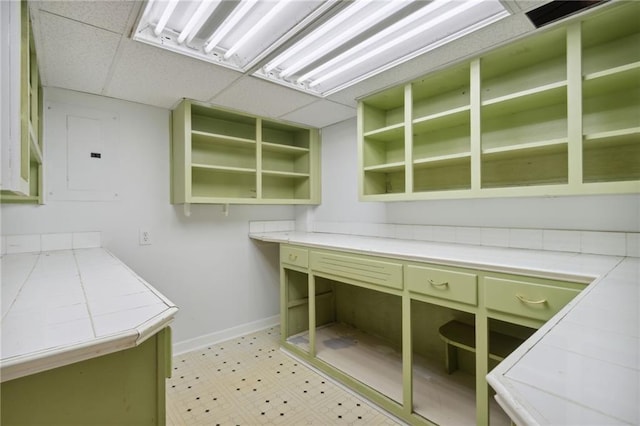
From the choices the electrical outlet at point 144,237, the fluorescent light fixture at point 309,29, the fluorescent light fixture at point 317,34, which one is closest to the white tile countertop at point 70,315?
the electrical outlet at point 144,237

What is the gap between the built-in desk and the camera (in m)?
0.68

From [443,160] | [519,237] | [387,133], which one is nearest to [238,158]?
[387,133]

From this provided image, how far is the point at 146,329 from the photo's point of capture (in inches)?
30.5

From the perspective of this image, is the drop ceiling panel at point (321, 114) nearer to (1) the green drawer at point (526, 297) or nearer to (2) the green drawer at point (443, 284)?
(2) the green drawer at point (443, 284)

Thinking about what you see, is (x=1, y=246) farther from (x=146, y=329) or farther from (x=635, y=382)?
(x=635, y=382)

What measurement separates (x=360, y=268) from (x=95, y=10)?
189cm

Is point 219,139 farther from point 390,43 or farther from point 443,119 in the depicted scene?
point 443,119

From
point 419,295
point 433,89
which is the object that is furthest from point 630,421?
point 433,89

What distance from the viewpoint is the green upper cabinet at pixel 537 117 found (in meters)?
1.45

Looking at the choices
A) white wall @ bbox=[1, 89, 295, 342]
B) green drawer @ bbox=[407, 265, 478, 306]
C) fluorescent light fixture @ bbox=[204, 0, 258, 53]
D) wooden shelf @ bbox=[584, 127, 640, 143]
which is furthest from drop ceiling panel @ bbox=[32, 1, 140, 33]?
wooden shelf @ bbox=[584, 127, 640, 143]

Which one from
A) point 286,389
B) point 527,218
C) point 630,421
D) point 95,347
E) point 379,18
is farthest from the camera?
point 286,389

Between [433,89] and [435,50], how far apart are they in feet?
1.74

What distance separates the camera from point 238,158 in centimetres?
303

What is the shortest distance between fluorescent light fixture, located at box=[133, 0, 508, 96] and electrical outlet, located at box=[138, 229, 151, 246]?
1.52 m
